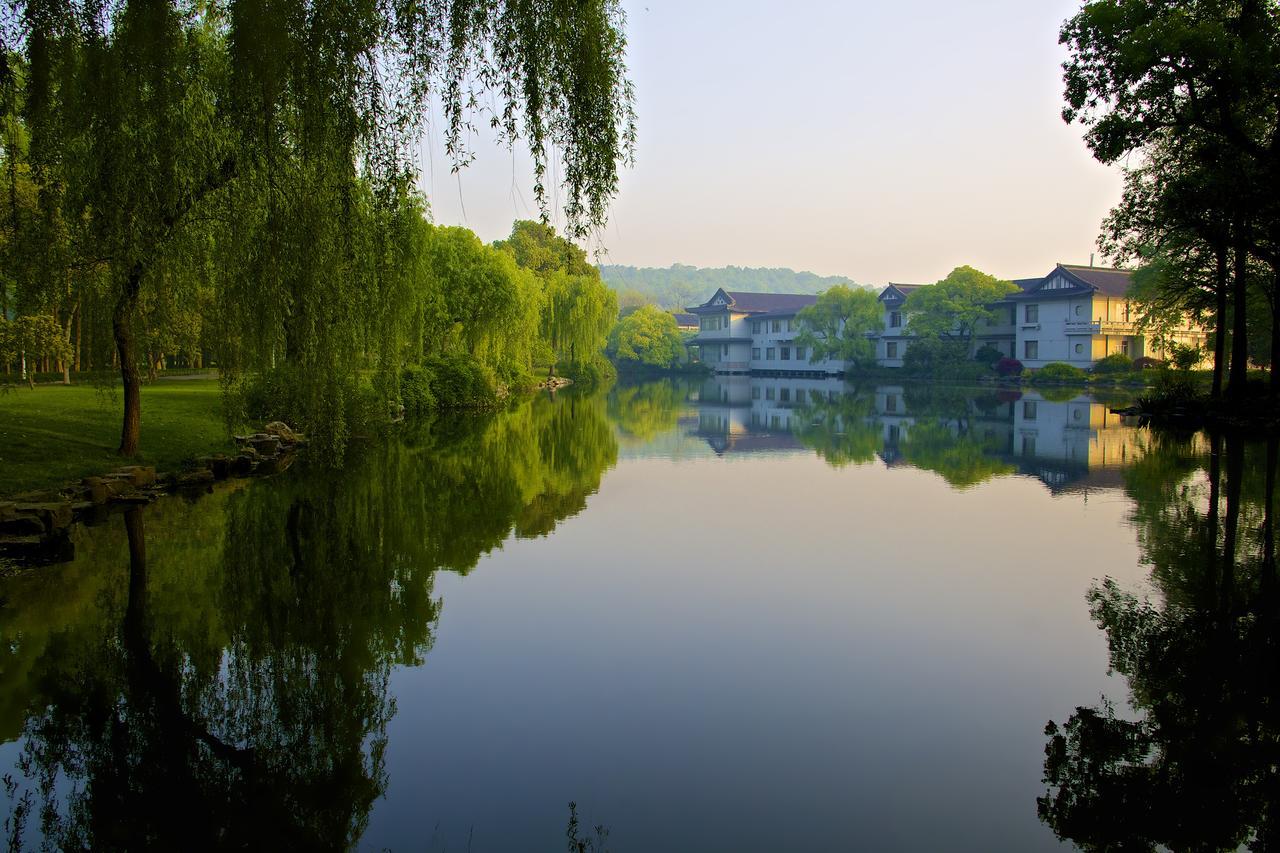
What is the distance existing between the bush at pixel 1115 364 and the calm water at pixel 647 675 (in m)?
34.4

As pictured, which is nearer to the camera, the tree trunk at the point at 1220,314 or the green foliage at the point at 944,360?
the tree trunk at the point at 1220,314

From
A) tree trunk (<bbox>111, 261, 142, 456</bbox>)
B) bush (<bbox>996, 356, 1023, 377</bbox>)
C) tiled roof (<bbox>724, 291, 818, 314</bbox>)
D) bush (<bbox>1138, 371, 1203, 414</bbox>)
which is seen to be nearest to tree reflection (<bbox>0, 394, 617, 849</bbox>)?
tree trunk (<bbox>111, 261, 142, 456</bbox>)

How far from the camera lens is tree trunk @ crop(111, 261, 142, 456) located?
1123cm

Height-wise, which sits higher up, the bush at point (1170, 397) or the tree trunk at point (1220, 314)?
the tree trunk at point (1220, 314)

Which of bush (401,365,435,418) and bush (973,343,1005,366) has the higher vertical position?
bush (973,343,1005,366)

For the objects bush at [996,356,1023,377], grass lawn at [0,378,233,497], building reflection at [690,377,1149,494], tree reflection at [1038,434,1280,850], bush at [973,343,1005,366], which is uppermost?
bush at [973,343,1005,366]

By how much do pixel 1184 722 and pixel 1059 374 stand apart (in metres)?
43.6

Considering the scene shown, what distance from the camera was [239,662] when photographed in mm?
6332

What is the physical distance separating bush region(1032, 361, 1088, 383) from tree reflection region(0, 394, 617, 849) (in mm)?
39102

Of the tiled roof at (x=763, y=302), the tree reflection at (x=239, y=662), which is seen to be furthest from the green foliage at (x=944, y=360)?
the tree reflection at (x=239, y=662)

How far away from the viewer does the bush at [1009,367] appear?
4828 centimetres

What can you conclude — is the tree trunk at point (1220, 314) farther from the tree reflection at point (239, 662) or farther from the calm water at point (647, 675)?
the tree reflection at point (239, 662)

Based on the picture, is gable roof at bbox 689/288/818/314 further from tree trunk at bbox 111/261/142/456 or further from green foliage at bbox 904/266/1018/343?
tree trunk at bbox 111/261/142/456

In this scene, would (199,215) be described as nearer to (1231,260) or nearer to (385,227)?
(385,227)
